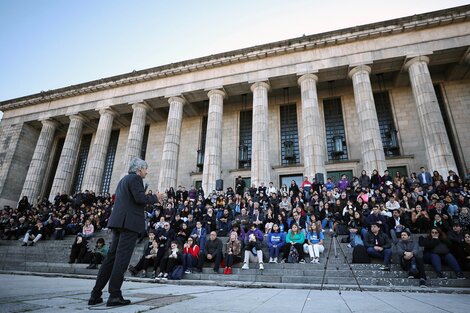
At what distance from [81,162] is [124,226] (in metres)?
28.0

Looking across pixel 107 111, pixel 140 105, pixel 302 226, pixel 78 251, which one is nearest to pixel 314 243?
pixel 302 226

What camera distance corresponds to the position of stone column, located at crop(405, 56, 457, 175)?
15.1 metres

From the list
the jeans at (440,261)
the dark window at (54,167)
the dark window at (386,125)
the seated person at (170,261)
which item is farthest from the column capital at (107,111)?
the jeans at (440,261)

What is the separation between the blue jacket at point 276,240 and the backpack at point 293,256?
523 millimetres

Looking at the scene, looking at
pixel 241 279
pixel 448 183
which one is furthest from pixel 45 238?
pixel 448 183

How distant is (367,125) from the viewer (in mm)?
17109

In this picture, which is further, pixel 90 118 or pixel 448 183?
pixel 90 118

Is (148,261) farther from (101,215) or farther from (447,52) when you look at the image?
(447,52)

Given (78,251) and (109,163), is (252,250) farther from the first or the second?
(109,163)

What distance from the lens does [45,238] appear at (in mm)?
14062

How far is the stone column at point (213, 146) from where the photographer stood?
61.4ft

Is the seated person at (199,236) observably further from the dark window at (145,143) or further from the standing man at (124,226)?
the dark window at (145,143)

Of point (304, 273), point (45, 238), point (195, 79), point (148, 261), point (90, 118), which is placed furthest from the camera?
point (90, 118)

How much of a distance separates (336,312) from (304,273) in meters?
5.14
